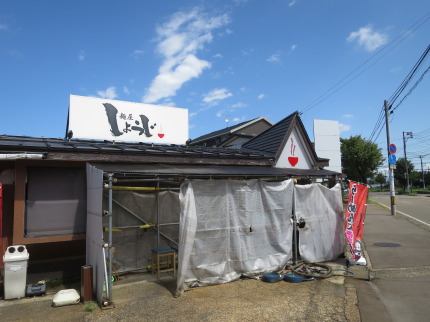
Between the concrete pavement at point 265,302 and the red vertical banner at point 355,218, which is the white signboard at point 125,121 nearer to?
the concrete pavement at point 265,302

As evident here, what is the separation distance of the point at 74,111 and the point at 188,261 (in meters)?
5.83

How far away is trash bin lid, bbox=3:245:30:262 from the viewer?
625 centimetres

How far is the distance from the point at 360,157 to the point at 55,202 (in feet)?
115

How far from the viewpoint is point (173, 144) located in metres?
10.9

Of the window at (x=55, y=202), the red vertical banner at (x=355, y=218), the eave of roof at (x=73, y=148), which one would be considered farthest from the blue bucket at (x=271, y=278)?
the window at (x=55, y=202)

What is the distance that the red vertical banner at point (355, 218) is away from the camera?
8633mm

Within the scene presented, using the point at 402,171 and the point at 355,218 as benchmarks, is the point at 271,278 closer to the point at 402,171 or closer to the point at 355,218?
the point at 355,218

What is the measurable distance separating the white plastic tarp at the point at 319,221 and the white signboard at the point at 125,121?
4798 millimetres

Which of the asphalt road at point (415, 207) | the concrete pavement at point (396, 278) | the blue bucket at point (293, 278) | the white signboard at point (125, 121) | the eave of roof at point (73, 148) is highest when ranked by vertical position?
the white signboard at point (125, 121)

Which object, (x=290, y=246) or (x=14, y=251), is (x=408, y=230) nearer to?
(x=290, y=246)

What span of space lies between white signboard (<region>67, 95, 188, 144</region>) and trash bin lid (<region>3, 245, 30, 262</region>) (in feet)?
11.9

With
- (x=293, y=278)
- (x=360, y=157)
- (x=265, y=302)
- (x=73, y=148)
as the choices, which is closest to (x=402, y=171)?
(x=360, y=157)

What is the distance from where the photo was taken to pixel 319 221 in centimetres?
893

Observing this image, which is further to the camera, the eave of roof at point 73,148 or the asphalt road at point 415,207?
the asphalt road at point 415,207
